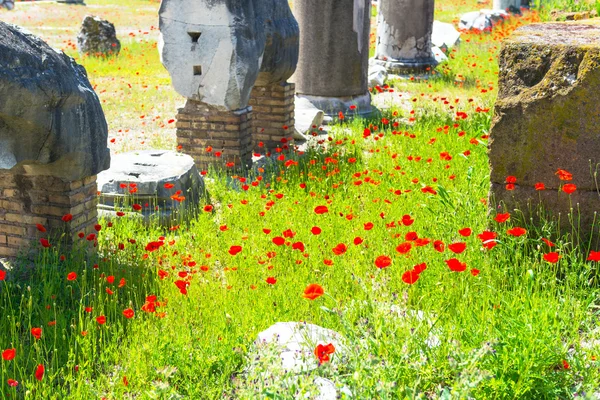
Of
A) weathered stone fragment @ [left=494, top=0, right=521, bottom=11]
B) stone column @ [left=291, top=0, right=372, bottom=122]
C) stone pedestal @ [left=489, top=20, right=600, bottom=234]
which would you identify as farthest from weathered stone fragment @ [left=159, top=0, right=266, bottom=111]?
weathered stone fragment @ [left=494, top=0, right=521, bottom=11]

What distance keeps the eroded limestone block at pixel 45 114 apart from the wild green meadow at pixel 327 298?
552 millimetres

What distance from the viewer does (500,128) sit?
153 inches

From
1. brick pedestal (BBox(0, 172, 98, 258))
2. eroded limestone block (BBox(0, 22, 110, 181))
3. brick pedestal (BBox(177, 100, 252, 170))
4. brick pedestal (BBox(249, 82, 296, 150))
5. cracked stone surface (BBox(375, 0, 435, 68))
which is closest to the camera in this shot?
eroded limestone block (BBox(0, 22, 110, 181))

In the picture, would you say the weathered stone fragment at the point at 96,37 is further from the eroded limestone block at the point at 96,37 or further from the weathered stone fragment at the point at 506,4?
the weathered stone fragment at the point at 506,4

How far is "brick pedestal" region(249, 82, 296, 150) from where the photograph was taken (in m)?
7.49

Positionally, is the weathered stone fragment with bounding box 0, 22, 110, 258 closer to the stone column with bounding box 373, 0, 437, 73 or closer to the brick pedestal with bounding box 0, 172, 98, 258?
the brick pedestal with bounding box 0, 172, 98, 258

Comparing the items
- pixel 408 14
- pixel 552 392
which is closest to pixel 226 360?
pixel 552 392

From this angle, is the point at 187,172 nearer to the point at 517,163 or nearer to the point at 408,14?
the point at 517,163

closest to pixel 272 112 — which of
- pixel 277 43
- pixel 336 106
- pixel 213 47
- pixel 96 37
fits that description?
pixel 277 43

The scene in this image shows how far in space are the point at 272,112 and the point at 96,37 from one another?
7918mm

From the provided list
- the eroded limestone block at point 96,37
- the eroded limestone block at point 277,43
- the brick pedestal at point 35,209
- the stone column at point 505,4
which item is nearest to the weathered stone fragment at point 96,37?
the eroded limestone block at point 96,37

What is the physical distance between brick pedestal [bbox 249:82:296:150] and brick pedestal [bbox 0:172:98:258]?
3.52 metres

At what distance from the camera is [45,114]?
375 centimetres

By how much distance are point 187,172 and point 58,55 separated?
1.69m
